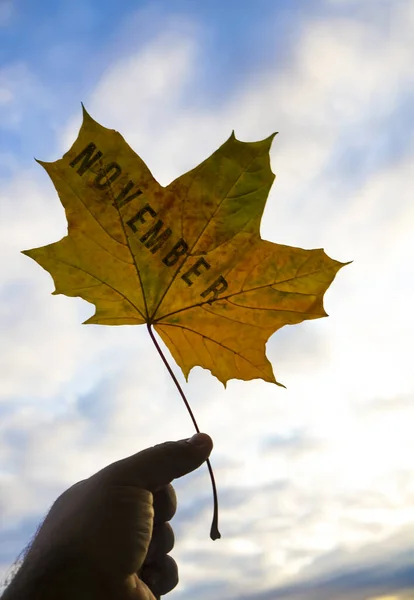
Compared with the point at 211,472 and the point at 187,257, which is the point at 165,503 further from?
the point at 187,257

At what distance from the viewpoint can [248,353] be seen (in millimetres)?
1857

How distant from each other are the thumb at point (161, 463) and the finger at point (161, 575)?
26.0 inches

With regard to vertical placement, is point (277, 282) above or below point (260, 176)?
below

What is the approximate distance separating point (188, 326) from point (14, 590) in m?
1.26

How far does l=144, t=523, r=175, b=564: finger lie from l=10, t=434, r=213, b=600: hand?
32 cm

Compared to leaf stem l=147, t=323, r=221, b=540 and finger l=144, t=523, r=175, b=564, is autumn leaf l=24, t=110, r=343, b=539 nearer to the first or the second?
leaf stem l=147, t=323, r=221, b=540

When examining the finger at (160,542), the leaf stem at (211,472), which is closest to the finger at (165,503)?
the finger at (160,542)

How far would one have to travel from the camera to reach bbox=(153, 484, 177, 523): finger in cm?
217

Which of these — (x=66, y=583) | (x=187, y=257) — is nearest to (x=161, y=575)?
(x=66, y=583)

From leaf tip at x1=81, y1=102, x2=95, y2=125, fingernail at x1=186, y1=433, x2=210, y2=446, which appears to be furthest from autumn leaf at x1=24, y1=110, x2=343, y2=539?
fingernail at x1=186, y1=433, x2=210, y2=446

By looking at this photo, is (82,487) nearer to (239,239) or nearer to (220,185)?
Answer: (239,239)

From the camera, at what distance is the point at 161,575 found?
2.30 m

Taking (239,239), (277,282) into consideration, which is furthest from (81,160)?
(277,282)

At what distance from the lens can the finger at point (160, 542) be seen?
2310 millimetres
